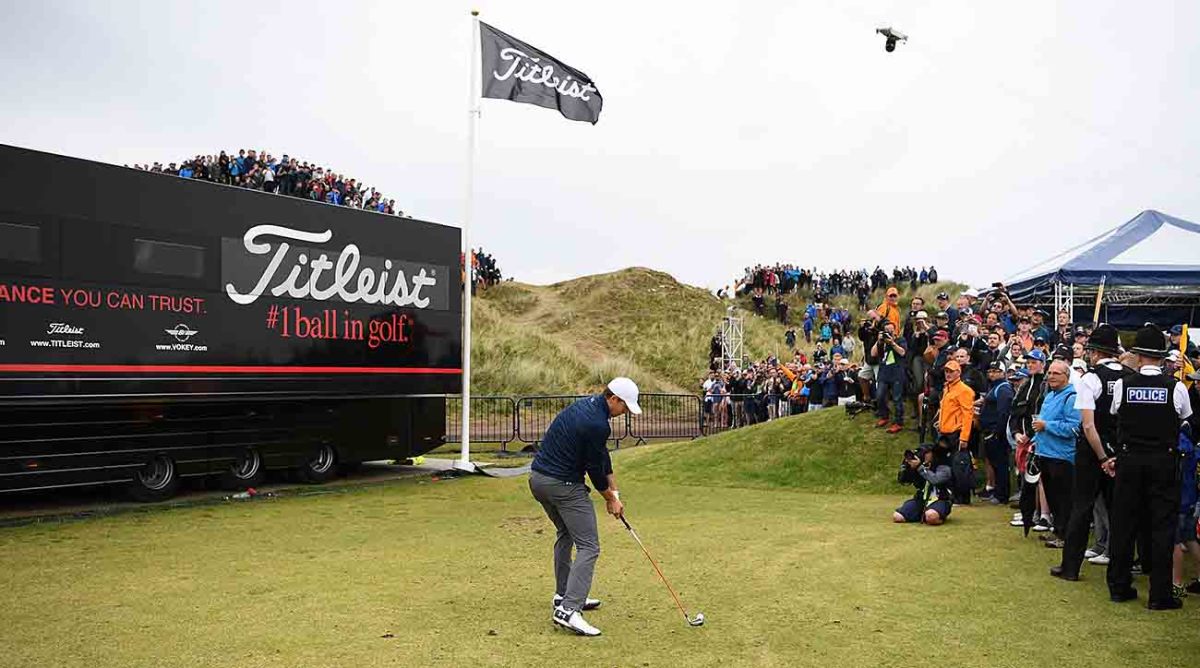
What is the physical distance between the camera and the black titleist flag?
18.6 m

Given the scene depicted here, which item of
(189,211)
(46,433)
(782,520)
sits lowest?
(782,520)

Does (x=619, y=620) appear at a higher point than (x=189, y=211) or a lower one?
lower

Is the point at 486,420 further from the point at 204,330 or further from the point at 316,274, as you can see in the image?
the point at 204,330

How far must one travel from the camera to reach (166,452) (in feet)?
46.9

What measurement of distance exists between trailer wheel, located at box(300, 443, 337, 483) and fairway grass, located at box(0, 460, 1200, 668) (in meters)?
3.42

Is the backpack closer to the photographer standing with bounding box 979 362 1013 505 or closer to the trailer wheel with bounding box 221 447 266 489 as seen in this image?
the photographer standing with bounding box 979 362 1013 505

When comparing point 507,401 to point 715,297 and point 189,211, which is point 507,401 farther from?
point 715,297

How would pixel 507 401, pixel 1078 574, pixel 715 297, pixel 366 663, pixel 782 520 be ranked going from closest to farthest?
pixel 366 663
pixel 1078 574
pixel 782 520
pixel 507 401
pixel 715 297

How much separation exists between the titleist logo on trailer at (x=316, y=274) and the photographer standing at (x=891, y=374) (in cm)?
772

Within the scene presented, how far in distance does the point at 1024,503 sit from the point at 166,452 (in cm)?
1133

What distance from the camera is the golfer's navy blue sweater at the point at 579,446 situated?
7.23 m

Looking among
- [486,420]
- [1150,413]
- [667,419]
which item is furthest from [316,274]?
[667,419]

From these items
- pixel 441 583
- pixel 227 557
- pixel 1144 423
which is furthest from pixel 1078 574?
pixel 227 557

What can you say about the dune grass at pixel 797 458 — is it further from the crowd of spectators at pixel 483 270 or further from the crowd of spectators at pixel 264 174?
the crowd of spectators at pixel 483 270
